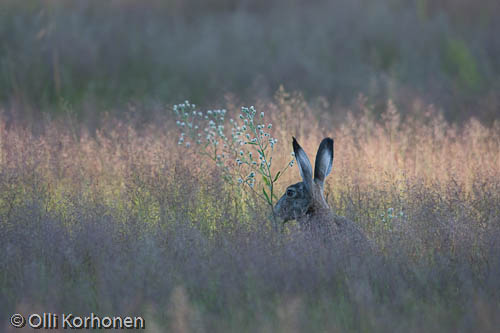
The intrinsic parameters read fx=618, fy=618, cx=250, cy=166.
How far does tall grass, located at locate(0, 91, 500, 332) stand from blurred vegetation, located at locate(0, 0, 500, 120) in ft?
16.6

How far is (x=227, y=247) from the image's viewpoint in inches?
215

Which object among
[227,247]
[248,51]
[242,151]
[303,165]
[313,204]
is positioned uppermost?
[248,51]

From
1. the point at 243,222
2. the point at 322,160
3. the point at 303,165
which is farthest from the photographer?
the point at 243,222

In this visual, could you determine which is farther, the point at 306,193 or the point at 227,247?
the point at 306,193

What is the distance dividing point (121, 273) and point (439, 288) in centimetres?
251

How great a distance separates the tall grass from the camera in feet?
14.6

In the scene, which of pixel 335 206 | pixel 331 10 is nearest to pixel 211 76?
pixel 331 10

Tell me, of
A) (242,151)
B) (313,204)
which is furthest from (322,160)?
(242,151)

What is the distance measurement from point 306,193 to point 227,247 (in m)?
1.02

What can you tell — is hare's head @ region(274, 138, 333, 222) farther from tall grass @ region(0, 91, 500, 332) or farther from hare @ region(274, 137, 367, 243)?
tall grass @ region(0, 91, 500, 332)

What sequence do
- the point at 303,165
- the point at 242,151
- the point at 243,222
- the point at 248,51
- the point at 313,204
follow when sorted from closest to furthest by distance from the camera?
the point at 303,165, the point at 313,204, the point at 243,222, the point at 242,151, the point at 248,51

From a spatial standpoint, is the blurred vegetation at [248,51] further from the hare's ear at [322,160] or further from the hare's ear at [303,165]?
the hare's ear at [303,165]

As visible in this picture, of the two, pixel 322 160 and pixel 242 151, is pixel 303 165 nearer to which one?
pixel 322 160

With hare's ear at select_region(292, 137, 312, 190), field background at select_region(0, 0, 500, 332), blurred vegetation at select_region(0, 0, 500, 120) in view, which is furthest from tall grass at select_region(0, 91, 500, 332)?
blurred vegetation at select_region(0, 0, 500, 120)
